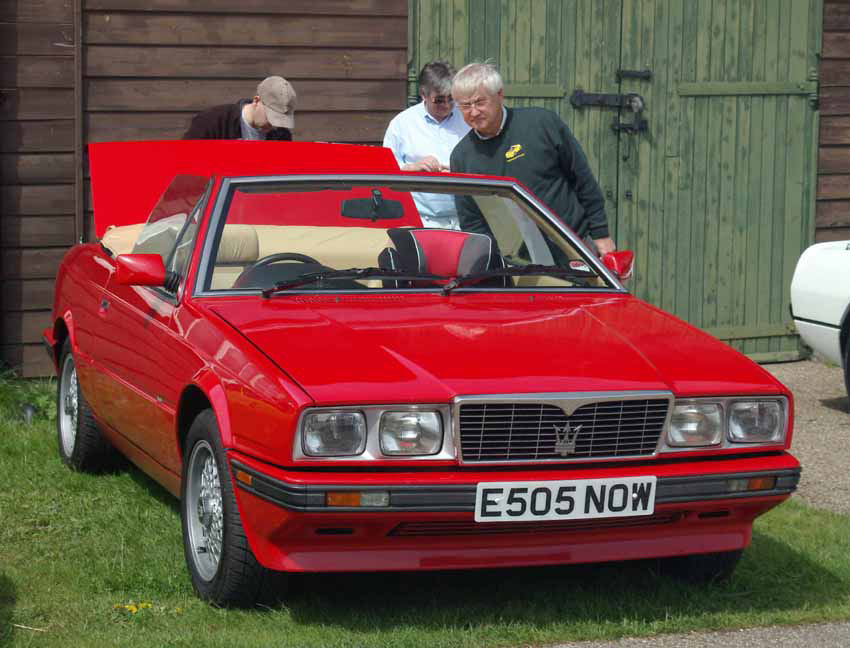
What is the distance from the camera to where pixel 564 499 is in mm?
4227

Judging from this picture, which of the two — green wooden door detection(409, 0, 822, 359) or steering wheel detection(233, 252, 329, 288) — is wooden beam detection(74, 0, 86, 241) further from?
steering wheel detection(233, 252, 329, 288)

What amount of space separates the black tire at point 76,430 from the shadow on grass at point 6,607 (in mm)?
1489

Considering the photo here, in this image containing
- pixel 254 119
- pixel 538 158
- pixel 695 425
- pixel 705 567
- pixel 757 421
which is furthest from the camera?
pixel 254 119

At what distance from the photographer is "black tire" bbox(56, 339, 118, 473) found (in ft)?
21.6

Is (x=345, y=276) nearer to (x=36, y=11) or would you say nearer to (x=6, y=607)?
(x=6, y=607)

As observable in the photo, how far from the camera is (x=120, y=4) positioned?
8.88 m

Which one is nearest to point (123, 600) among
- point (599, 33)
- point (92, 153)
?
point (92, 153)

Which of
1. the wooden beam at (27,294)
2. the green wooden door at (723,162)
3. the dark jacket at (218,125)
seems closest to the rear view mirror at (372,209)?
the dark jacket at (218,125)

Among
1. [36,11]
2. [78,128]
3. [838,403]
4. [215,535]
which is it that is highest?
[36,11]

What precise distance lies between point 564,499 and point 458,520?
0.31 meters

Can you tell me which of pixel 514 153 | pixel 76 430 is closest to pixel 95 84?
pixel 76 430

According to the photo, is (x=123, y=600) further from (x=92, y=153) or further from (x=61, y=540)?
(x=92, y=153)

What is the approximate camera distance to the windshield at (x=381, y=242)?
207 inches

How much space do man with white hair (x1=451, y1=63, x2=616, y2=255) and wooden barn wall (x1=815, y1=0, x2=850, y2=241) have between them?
4.04 metres
